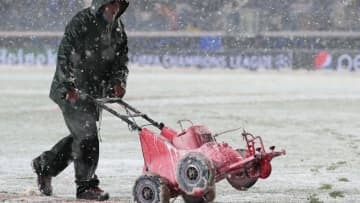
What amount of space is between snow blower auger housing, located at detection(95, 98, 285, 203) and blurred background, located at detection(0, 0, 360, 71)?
27017 millimetres

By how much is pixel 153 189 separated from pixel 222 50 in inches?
1132

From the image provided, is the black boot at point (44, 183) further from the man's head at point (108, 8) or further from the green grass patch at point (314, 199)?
the green grass patch at point (314, 199)

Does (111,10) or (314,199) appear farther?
(314,199)

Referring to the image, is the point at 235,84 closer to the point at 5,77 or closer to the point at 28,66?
the point at 5,77

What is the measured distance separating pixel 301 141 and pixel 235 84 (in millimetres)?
13267

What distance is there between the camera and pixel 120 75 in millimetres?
6547

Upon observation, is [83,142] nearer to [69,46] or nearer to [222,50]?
[69,46]

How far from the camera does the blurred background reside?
3356cm

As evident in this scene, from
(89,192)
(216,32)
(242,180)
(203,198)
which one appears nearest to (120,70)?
(89,192)

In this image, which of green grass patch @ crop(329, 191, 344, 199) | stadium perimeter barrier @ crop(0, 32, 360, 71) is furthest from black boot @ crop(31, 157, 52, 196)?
stadium perimeter barrier @ crop(0, 32, 360, 71)

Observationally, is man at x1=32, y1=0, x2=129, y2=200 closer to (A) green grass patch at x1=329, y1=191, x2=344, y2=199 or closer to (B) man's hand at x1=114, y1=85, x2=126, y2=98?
(B) man's hand at x1=114, y1=85, x2=126, y2=98

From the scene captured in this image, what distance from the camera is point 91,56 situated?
6352 millimetres

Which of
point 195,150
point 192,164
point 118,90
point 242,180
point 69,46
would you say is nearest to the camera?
point 192,164

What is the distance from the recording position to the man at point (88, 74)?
624 centimetres
